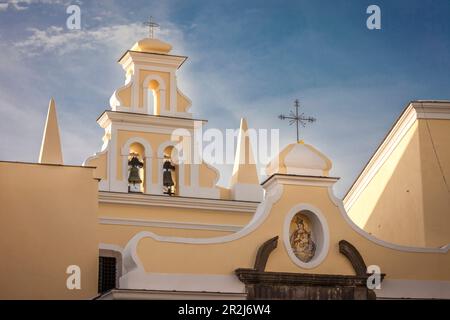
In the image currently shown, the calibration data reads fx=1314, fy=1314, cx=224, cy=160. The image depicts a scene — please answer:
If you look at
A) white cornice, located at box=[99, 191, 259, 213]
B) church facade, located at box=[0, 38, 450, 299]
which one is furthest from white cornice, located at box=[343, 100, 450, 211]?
white cornice, located at box=[99, 191, 259, 213]

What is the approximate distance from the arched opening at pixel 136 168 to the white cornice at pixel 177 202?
0.47 meters

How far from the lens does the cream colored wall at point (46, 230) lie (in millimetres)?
25500

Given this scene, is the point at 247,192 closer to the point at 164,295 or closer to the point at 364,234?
the point at 364,234

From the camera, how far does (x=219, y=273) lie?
2450 cm

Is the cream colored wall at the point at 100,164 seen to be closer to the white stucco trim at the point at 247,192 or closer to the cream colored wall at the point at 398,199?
the white stucco trim at the point at 247,192

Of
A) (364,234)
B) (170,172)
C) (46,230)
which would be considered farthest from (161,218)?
(364,234)

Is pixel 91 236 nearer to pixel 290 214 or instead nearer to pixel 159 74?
pixel 290 214

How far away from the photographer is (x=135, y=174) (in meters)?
29.8

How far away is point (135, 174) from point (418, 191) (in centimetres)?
637

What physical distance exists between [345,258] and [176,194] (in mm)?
6006

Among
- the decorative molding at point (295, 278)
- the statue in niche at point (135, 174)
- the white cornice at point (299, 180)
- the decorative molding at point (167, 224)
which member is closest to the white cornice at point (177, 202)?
the decorative molding at point (167, 224)

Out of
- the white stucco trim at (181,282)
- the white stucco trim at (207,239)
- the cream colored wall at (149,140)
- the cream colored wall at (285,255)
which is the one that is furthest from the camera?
the cream colored wall at (149,140)

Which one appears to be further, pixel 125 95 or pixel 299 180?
pixel 125 95
